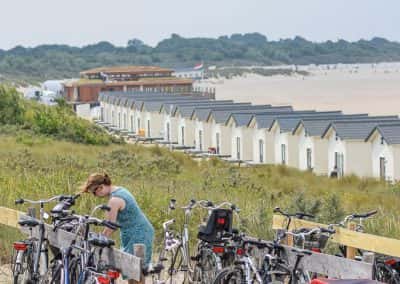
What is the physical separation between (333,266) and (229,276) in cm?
85

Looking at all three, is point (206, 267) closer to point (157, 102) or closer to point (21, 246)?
point (21, 246)

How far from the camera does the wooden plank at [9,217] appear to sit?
10.6m

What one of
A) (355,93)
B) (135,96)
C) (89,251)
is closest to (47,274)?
(89,251)

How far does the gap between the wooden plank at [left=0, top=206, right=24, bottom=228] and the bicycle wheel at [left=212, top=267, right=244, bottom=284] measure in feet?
9.71

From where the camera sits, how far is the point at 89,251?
25.7 ft

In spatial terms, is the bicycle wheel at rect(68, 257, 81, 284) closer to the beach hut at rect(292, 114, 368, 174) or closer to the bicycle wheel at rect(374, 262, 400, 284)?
the bicycle wheel at rect(374, 262, 400, 284)

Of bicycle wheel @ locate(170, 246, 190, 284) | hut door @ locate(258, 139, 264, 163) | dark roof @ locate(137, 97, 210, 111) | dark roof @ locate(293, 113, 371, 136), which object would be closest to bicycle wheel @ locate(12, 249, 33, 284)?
bicycle wheel @ locate(170, 246, 190, 284)

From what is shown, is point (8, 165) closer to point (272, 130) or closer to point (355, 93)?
point (272, 130)

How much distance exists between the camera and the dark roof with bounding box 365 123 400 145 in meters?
34.2

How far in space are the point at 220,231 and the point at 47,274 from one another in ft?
5.12

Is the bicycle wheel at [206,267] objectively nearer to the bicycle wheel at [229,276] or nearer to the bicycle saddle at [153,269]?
the bicycle wheel at [229,276]

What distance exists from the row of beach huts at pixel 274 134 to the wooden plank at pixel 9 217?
2435cm

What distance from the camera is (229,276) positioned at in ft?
26.7

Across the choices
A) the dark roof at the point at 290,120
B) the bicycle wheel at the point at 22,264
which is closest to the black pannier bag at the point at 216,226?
the bicycle wheel at the point at 22,264
